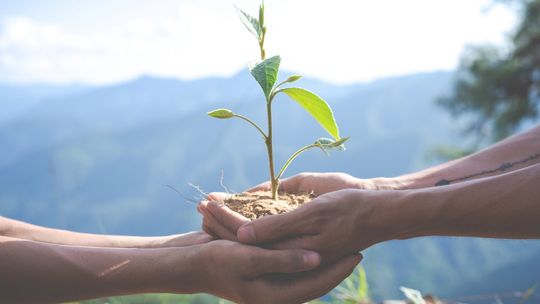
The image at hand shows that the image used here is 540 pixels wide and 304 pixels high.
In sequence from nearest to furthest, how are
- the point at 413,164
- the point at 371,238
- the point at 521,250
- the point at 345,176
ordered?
1. the point at 371,238
2. the point at 345,176
3. the point at 521,250
4. the point at 413,164

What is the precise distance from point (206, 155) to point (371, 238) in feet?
319

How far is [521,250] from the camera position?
58.3m

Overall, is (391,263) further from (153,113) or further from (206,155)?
(153,113)

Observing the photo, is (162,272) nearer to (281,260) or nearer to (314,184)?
(281,260)

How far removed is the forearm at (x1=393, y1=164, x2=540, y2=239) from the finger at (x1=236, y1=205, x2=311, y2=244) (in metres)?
0.28

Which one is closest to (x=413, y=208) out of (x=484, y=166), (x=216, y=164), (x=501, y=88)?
(x=484, y=166)

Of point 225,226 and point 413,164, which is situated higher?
point 413,164

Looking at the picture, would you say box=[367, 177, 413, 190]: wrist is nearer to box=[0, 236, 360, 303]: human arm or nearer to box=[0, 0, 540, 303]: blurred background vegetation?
box=[0, 236, 360, 303]: human arm

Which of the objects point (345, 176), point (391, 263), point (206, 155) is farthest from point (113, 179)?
point (345, 176)

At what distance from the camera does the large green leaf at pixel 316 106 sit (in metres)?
1.46

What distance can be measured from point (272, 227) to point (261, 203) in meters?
0.23

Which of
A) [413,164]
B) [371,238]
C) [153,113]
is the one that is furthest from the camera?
[153,113]

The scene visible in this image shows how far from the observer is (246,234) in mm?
1284

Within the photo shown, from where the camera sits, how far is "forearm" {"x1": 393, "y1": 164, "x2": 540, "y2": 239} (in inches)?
49.6
